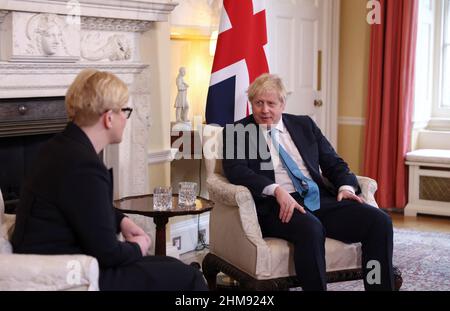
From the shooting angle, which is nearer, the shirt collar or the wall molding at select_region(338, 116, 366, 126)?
the shirt collar

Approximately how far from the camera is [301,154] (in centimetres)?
322

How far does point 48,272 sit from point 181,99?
2.36 m

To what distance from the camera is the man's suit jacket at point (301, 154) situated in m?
3.05

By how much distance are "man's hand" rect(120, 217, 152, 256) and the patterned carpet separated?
1.55m

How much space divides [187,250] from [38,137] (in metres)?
1.30

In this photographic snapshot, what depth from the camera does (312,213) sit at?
122 inches

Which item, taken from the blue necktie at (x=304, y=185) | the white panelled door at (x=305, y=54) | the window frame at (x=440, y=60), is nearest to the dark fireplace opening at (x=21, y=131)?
the blue necktie at (x=304, y=185)

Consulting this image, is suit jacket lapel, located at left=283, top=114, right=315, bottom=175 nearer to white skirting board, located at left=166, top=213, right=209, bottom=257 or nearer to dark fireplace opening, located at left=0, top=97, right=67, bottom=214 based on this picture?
dark fireplace opening, located at left=0, top=97, right=67, bottom=214

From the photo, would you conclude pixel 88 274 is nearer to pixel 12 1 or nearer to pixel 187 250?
pixel 12 1

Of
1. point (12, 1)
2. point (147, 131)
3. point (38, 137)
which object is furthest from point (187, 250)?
point (12, 1)

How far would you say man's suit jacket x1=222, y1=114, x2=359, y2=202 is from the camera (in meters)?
3.05

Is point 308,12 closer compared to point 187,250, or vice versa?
point 187,250

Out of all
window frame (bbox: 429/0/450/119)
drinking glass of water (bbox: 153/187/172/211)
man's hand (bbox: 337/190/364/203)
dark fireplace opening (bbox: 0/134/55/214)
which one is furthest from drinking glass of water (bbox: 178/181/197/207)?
window frame (bbox: 429/0/450/119)

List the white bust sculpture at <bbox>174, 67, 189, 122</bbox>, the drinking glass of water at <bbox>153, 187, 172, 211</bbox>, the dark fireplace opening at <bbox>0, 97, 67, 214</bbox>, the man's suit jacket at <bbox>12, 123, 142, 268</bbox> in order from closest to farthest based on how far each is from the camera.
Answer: the man's suit jacket at <bbox>12, 123, 142, 268</bbox> → the drinking glass of water at <bbox>153, 187, 172, 211</bbox> → the dark fireplace opening at <bbox>0, 97, 67, 214</bbox> → the white bust sculpture at <bbox>174, 67, 189, 122</bbox>
